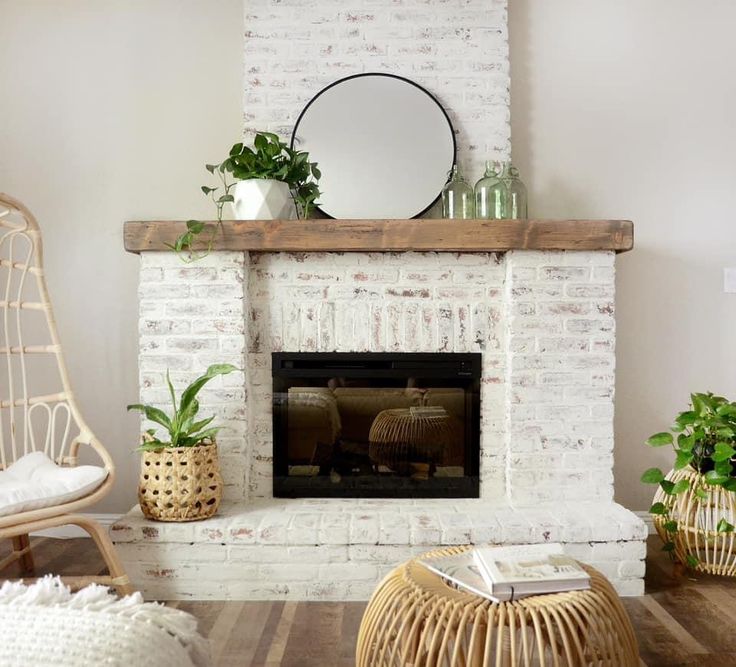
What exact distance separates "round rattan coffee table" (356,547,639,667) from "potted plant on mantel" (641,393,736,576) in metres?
1.09

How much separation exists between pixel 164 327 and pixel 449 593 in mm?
1575

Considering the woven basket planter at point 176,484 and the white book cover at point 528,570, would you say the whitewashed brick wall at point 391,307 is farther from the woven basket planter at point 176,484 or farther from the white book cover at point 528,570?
the white book cover at point 528,570

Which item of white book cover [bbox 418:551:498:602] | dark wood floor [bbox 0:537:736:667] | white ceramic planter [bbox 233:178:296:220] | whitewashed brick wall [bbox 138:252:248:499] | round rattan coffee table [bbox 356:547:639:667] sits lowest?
dark wood floor [bbox 0:537:736:667]

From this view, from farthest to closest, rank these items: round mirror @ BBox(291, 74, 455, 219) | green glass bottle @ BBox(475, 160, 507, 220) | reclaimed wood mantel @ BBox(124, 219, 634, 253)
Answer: round mirror @ BBox(291, 74, 455, 219), green glass bottle @ BBox(475, 160, 507, 220), reclaimed wood mantel @ BBox(124, 219, 634, 253)

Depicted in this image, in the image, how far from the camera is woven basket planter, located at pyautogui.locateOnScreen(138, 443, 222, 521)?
2.32m

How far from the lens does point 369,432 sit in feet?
8.92

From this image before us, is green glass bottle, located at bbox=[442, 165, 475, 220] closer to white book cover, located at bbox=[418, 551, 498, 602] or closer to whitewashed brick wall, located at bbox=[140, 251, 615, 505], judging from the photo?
whitewashed brick wall, located at bbox=[140, 251, 615, 505]

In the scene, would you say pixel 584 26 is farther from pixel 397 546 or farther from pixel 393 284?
pixel 397 546

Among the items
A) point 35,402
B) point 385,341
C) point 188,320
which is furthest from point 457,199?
point 35,402

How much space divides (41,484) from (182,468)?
449 millimetres

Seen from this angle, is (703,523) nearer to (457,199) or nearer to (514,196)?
(514,196)

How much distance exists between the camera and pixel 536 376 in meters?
2.56

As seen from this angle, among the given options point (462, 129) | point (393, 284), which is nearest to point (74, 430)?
point (393, 284)

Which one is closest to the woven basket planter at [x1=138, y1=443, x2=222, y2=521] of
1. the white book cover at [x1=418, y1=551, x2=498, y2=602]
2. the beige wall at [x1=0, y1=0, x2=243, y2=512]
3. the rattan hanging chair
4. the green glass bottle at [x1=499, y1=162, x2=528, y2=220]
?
the rattan hanging chair
